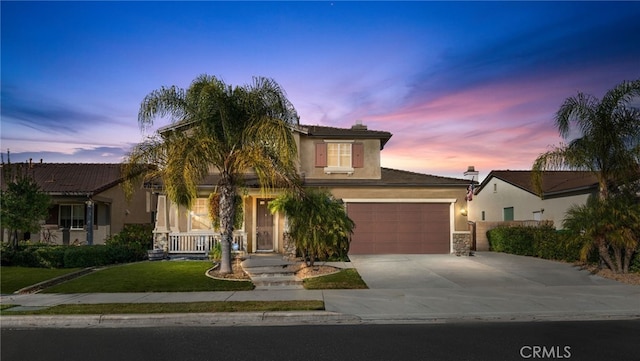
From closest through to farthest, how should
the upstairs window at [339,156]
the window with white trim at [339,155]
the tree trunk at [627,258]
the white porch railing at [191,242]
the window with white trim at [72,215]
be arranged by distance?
the tree trunk at [627,258] → the white porch railing at [191,242] → the upstairs window at [339,156] → the window with white trim at [339,155] → the window with white trim at [72,215]

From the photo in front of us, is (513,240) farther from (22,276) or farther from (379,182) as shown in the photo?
(22,276)

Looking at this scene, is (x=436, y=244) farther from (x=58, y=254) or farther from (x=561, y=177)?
(x=58, y=254)

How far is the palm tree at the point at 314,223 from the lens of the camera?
15.1m

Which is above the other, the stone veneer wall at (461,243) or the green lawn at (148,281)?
the stone veneer wall at (461,243)

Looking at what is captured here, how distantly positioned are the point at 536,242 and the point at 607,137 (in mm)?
6343

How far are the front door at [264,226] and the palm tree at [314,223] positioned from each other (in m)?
3.81

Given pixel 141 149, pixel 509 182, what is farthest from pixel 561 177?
pixel 141 149

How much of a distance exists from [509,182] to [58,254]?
23877 millimetres

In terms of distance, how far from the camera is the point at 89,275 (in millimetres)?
14438

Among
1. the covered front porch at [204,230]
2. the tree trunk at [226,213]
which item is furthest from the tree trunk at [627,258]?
the tree trunk at [226,213]

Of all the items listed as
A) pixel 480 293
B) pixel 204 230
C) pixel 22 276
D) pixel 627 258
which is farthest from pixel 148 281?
pixel 627 258

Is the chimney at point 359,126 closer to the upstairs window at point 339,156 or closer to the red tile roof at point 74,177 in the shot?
the upstairs window at point 339,156

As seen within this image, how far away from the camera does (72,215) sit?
79.5ft

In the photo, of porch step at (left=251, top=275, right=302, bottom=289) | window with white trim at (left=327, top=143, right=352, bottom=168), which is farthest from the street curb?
window with white trim at (left=327, top=143, right=352, bottom=168)
